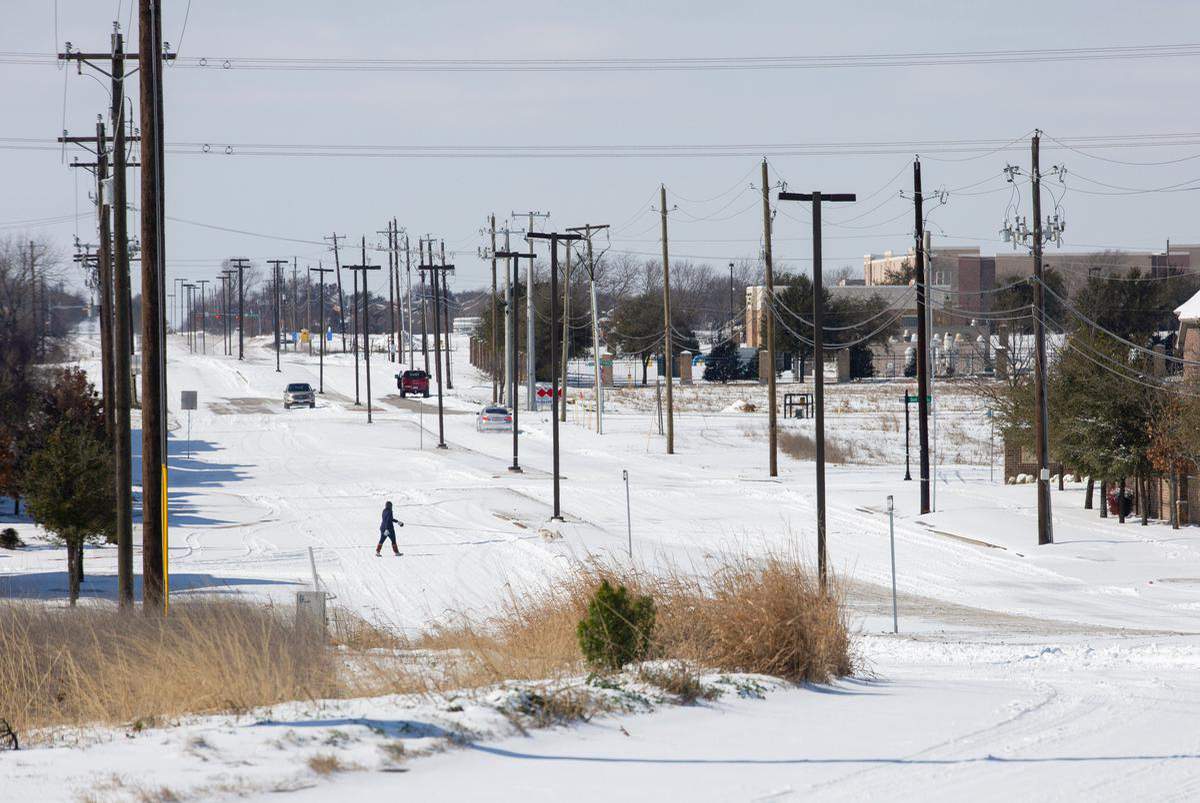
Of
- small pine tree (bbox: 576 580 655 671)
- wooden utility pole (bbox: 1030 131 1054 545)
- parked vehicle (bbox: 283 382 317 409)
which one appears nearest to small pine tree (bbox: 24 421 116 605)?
small pine tree (bbox: 576 580 655 671)

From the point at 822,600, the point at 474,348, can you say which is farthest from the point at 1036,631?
the point at 474,348

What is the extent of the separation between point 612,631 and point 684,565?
19902 millimetres

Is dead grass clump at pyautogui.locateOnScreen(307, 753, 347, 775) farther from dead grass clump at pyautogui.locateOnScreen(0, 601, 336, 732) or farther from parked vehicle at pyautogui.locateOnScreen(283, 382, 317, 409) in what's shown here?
parked vehicle at pyautogui.locateOnScreen(283, 382, 317, 409)

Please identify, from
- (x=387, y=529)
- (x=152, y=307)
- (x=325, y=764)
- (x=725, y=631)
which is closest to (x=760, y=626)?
(x=725, y=631)

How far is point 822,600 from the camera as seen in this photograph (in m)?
11.9

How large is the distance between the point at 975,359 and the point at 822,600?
3903 inches

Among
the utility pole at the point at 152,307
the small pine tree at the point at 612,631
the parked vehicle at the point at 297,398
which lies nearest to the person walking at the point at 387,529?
the utility pole at the point at 152,307

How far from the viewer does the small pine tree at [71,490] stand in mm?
26812

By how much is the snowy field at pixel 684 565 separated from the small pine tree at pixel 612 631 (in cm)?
99

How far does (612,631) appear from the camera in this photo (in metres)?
10.7

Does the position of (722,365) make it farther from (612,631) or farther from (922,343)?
(612,631)

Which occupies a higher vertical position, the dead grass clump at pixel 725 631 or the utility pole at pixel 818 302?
the utility pole at pixel 818 302

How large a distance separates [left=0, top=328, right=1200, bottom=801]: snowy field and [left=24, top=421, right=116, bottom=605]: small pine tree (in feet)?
4.40

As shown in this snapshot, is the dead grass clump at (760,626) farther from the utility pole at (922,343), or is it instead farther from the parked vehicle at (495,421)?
the parked vehicle at (495,421)
